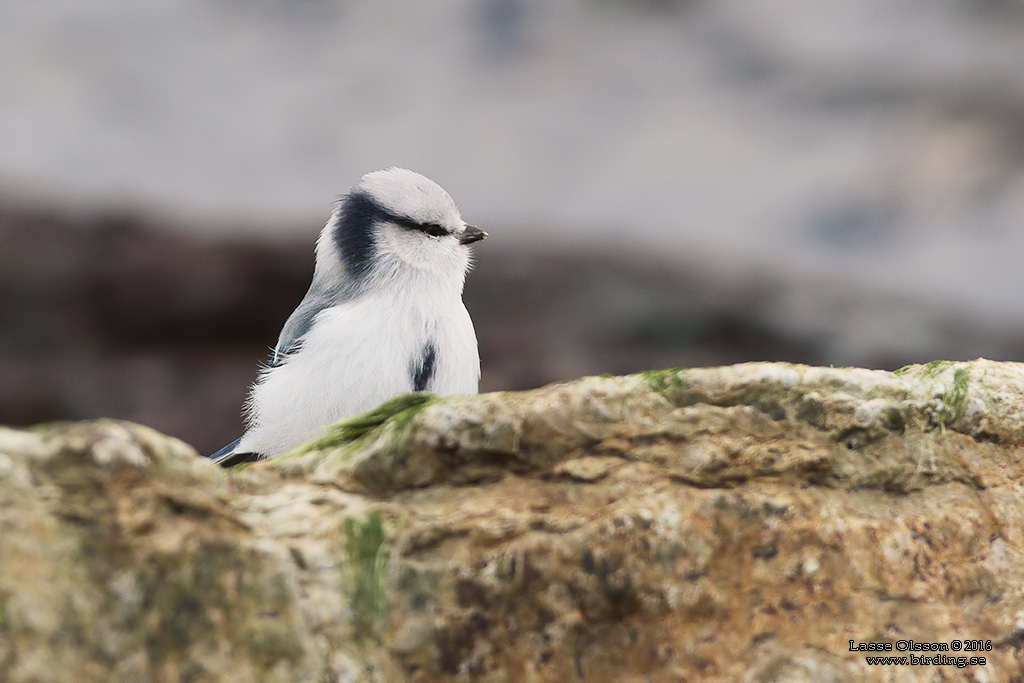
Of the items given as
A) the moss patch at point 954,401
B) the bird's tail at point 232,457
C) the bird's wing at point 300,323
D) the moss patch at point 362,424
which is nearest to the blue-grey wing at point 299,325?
the bird's wing at point 300,323

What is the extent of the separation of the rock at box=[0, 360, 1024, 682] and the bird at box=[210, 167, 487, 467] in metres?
0.40

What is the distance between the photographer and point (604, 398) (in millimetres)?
1115

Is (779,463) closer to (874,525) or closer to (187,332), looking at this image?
(874,525)

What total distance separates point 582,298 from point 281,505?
108 inches

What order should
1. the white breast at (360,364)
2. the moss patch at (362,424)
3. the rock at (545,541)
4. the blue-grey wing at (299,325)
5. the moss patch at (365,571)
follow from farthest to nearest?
1. the blue-grey wing at (299,325)
2. the white breast at (360,364)
3. the moss patch at (362,424)
4. the moss patch at (365,571)
5. the rock at (545,541)

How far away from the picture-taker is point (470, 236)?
70.8 inches

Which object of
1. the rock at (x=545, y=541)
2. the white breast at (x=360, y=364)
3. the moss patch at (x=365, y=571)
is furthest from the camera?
the white breast at (x=360, y=364)

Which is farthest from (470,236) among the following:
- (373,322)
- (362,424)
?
(362,424)

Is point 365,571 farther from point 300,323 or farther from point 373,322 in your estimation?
point 300,323

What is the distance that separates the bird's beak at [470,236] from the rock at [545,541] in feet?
2.26

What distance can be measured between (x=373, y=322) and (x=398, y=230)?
0.25 metres

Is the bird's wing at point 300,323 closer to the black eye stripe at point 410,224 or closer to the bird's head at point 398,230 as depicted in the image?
the bird's head at point 398,230

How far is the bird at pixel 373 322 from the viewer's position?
1570mm

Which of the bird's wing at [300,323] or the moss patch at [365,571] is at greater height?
the bird's wing at [300,323]
